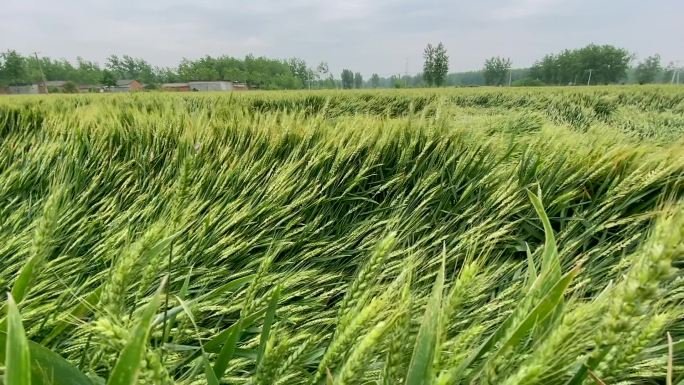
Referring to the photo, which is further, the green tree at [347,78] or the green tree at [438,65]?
the green tree at [347,78]

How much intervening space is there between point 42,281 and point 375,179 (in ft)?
4.07

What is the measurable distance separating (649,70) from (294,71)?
65.7 meters

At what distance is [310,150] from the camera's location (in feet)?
5.59

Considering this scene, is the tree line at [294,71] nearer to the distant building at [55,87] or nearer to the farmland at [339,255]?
the distant building at [55,87]

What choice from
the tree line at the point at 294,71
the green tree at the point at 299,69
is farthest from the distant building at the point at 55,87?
the green tree at the point at 299,69

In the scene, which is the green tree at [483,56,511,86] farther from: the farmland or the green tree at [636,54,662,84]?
the farmland

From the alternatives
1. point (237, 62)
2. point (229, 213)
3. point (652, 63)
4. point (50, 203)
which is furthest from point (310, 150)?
point (652, 63)

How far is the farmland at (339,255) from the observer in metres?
0.42

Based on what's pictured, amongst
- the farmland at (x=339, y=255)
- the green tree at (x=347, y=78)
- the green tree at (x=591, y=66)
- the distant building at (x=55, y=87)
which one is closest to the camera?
the farmland at (x=339, y=255)

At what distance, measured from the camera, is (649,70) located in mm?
66250

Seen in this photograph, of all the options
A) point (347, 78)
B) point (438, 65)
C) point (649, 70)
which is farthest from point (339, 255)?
point (649, 70)

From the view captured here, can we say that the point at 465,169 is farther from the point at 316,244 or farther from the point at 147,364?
the point at 147,364

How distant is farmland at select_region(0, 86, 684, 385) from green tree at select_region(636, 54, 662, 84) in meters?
81.5

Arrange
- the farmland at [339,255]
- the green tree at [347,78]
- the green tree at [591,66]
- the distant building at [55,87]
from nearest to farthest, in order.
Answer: the farmland at [339,255], the distant building at [55,87], the green tree at [591,66], the green tree at [347,78]
